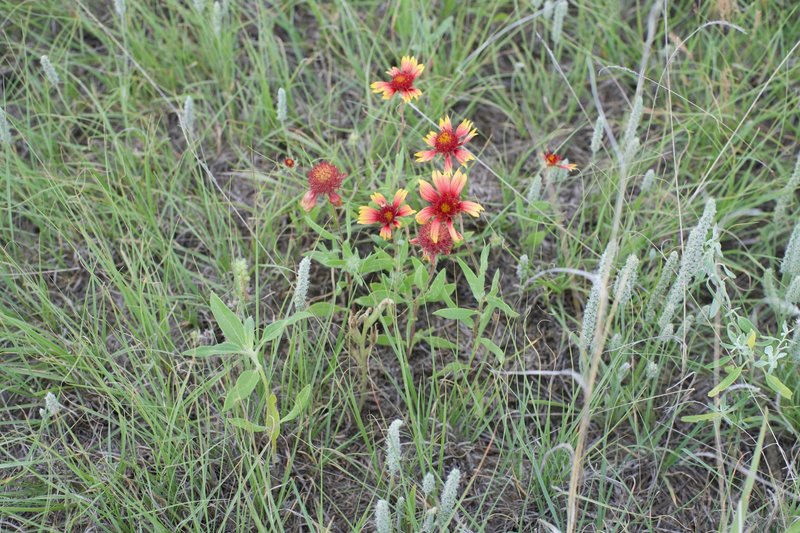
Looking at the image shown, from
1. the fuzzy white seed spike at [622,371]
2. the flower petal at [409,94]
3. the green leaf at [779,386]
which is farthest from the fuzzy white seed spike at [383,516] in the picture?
the flower petal at [409,94]

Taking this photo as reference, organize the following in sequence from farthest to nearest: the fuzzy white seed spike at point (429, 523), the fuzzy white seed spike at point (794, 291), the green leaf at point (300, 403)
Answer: the fuzzy white seed spike at point (794, 291) < the green leaf at point (300, 403) < the fuzzy white seed spike at point (429, 523)

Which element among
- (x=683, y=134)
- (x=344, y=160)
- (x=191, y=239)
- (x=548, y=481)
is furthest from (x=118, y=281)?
(x=683, y=134)

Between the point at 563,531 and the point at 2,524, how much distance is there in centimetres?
126

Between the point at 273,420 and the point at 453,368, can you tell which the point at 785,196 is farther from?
the point at 273,420

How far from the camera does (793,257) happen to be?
1905 mm

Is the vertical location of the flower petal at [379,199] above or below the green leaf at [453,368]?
above

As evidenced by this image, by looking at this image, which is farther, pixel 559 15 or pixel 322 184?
pixel 559 15

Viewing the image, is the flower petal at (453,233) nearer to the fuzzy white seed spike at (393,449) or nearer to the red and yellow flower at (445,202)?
the red and yellow flower at (445,202)

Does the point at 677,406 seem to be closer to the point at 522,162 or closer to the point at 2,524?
the point at 522,162

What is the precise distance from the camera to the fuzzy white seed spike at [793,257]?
6.22 feet

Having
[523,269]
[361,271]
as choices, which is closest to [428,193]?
[361,271]

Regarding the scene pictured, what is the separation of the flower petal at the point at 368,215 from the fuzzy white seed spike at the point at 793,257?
102 centimetres

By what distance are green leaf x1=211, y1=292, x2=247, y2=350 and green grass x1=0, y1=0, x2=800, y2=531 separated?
0.37 feet

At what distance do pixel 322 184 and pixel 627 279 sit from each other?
78cm
